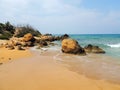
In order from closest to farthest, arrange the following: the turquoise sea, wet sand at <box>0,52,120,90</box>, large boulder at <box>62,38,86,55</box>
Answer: wet sand at <box>0,52,120,90</box>
large boulder at <box>62,38,86,55</box>
the turquoise sea

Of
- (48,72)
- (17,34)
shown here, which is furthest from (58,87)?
(17,34)

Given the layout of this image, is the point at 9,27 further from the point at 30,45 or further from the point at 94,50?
the point at 94,50

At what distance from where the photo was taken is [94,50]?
23125 millimetres

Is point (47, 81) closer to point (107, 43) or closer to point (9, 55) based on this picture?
point (9, 55)

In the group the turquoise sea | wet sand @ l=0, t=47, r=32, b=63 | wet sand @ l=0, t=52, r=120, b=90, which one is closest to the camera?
wet sand @ l=0, t=52, r=120, b=90

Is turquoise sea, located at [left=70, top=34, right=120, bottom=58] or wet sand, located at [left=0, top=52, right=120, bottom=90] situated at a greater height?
wet sand, located at [left=0, top=52, right=120, bottom=90]

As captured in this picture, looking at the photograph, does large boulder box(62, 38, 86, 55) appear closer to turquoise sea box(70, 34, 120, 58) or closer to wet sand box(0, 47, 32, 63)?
turquoise sea box(70, 34, 120, 58)

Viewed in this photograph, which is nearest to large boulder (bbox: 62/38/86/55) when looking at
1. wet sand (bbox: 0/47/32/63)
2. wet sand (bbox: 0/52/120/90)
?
wet sand (bbox: 0/47/32/63)

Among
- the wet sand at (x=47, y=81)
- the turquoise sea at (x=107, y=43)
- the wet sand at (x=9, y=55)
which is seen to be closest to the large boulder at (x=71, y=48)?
the turquoise sea at (x=107, y=43)

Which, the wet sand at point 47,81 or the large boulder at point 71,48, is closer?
the wet sand at point 47,81

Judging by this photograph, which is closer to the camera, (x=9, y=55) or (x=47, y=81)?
(x=47, y=81)

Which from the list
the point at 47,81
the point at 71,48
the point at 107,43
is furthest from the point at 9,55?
the point at 107,43

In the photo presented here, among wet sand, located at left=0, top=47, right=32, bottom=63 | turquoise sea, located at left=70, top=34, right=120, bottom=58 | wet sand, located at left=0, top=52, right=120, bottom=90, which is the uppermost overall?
wet sand, located at left=0, top=52, right=120, bottom=90

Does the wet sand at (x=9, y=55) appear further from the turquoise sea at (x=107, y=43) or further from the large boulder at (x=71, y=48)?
the turquoise sea at (x=107, y=43)
